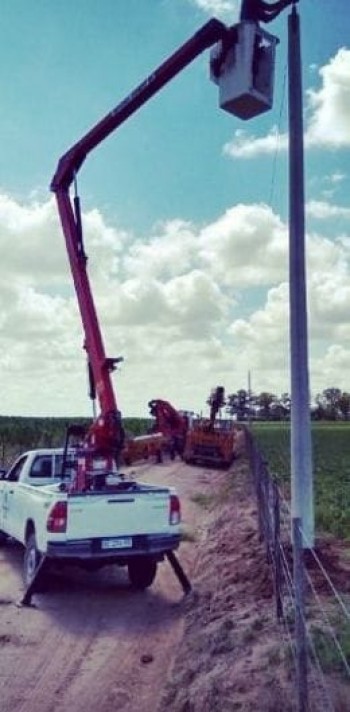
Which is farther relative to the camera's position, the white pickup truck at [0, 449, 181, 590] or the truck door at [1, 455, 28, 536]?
the truck door at [1, 455, 28, 536]

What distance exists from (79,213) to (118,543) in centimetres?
595

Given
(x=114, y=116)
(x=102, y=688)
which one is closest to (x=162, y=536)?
(x=102, y=688)

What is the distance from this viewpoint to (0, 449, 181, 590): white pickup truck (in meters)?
10.6

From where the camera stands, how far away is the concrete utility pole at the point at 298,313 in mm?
10805

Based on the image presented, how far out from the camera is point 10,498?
13.4m

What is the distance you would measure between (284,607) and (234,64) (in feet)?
21.9

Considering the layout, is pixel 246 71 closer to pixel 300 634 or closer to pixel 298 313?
pixel 298 313

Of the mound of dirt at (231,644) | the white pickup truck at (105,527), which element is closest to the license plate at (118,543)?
the white pickup truck at (105,527)

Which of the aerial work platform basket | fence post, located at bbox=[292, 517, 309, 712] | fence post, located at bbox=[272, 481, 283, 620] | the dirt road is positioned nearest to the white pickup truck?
the dirt road

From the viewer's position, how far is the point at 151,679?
779cm

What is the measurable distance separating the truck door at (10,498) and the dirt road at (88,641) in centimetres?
63

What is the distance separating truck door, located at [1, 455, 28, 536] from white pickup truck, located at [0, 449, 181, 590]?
1.00 metres

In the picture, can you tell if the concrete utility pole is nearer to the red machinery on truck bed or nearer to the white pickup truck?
the white pickup truck

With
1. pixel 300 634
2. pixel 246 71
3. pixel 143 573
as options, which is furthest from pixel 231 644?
pixel 246 71
